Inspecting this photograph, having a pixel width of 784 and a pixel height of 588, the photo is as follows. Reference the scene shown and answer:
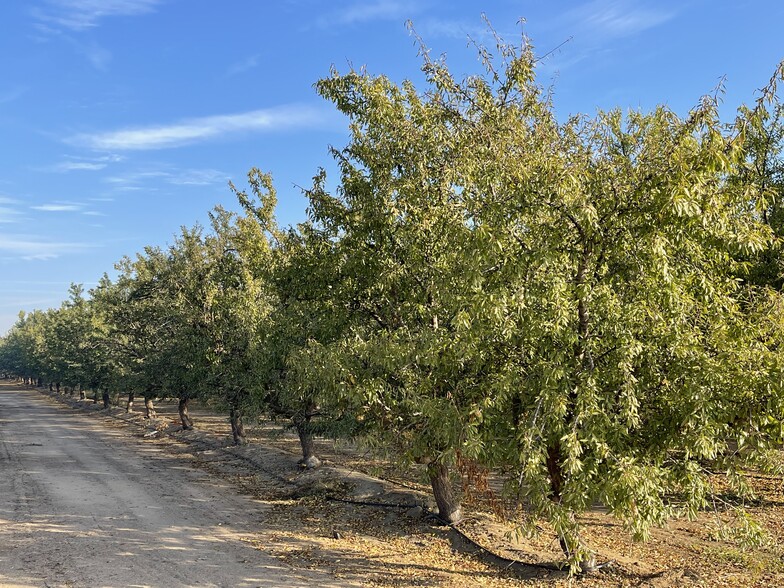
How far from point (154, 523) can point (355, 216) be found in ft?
36.4

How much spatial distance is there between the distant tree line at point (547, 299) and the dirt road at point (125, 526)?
15.4 ft

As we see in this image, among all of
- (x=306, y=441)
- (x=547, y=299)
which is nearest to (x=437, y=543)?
(x=547, y=299)

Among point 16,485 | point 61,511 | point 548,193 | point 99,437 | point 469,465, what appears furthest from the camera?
point 99,437

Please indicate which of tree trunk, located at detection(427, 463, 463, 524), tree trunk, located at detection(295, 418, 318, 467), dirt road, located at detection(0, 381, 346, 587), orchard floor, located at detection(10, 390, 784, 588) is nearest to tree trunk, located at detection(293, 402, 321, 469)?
tree trunk, located at detection(295, 418, 318, 467)

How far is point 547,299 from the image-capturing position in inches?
343

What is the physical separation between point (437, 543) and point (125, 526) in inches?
361

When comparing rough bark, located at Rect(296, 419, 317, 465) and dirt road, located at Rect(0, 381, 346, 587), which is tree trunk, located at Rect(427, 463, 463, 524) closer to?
dirt road, located at Rect(0, 381, 346, 587)

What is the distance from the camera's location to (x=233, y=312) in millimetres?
26750

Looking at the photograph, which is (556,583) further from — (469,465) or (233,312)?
(233,312)

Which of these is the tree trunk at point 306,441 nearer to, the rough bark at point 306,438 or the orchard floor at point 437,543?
the rough bark at point 306,438

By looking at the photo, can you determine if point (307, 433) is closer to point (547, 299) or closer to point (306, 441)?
point (306, 441)

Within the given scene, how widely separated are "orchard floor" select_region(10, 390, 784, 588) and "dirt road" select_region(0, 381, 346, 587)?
0.85 m

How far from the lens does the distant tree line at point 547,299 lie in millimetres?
8273

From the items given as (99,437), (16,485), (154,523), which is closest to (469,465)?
(154,523)
